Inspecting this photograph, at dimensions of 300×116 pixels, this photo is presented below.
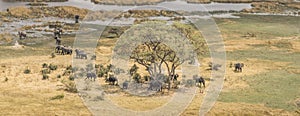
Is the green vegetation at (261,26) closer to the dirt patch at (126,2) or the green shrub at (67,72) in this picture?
the dirt patch at (126,2)

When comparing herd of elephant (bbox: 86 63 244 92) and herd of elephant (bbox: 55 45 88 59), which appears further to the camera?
herd of elephant (bbox: 55 45 88 59)

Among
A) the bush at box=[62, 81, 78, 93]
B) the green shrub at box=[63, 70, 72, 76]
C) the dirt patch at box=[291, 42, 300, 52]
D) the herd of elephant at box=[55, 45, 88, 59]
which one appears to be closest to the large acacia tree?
the bush at box=[62, 81, 78, 93]

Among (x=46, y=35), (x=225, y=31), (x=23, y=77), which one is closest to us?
(x=23, y=77)

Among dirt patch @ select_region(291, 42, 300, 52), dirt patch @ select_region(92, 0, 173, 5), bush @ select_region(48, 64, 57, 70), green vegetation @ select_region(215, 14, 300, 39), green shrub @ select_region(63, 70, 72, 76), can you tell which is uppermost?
dirt patch @ select_region(92, 0, 173, 5)

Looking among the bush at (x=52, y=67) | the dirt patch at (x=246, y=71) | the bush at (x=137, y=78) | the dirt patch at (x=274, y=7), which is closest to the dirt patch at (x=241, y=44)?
the dirt patch at (x=246, y=71)

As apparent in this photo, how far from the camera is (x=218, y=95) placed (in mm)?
35219

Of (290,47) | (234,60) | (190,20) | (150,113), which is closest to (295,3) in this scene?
(190,20)

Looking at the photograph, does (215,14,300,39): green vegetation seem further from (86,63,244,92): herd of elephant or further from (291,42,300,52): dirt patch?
(86,63,244,92): herd of elephant

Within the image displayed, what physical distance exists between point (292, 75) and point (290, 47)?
50.0 feet

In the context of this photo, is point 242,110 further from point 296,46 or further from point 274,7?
point 274,7

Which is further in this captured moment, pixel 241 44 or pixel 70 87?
pixel 241 44

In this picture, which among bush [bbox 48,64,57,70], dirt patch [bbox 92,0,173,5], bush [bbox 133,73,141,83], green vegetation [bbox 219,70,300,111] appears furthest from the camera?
dirt patch [bbox 92,0,173,5]

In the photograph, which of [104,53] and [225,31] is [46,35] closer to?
[104,53]

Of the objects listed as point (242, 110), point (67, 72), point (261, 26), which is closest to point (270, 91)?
point (242, 110)
